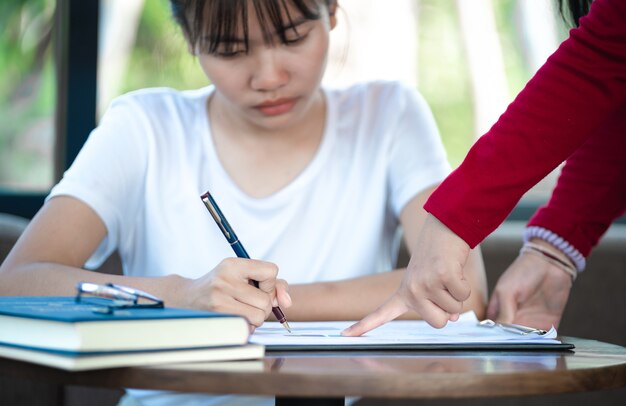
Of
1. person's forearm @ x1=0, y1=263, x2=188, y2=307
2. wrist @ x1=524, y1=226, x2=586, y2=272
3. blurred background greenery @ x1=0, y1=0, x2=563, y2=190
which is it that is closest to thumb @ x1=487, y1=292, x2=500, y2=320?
wrist @ x1=524, y1=226, x2=586, y2=272

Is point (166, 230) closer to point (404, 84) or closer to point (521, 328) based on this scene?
point (404, 84)

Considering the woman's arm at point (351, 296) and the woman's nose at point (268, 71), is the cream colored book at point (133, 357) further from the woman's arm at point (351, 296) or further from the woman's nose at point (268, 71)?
the woman's nose at point (268, 71)

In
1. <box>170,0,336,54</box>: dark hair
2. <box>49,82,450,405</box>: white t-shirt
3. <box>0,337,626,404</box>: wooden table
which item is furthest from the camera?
<box>49,82,450,405</box>: white t-shirt

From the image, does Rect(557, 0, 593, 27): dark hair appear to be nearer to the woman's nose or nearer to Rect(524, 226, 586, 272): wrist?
Rect(524, 226, 586, 272): wrist

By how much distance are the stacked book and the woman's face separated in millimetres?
653

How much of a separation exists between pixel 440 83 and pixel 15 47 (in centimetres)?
144

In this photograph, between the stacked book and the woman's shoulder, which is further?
the woman's shoulder

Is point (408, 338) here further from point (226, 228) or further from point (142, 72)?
point (142, 72)

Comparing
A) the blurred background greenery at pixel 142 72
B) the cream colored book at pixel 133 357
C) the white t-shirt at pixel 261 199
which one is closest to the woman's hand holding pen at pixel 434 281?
the cream colored book at pixel 133 357

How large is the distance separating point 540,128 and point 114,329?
1.72 feet

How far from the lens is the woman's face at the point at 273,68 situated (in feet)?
4.57

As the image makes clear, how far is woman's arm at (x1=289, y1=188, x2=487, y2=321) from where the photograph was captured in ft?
4.17

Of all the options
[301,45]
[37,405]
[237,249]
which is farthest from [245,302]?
[37,405]

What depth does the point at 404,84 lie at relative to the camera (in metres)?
1.73
